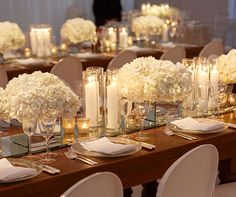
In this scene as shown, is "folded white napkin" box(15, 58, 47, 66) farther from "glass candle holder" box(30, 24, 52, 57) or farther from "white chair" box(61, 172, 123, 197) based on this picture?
"white chair" box(61, 172, 123, 197)

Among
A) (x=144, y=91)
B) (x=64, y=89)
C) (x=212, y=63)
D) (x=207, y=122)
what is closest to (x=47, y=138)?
(x=64, y=89)

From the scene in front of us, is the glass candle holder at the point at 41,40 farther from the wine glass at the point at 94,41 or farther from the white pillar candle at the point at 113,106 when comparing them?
the white pillar candle at the point at 113,106

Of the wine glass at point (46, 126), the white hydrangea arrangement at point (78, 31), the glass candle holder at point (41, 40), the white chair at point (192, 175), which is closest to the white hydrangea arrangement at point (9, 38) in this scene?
the glass candle holder at point (41, 40)

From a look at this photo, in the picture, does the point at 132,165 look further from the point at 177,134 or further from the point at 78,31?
the point at 78,31

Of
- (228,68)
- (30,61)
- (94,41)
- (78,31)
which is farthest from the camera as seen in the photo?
(94,41)

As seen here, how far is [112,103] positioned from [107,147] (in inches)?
18.2

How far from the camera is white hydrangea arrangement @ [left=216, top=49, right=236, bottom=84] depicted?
3.30m

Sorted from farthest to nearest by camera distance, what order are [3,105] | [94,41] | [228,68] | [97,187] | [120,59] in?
[94,41], [120,59], [228,68], [3,105], [97,187]

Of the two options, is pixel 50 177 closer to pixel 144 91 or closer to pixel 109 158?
pixel 109 158

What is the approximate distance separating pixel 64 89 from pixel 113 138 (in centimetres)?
38

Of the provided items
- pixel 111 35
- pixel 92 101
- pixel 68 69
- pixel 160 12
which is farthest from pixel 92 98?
pixel 160 12

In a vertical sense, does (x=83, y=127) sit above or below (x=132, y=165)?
above

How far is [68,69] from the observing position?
4980mm

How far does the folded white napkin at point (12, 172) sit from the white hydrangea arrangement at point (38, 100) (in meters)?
0.23
